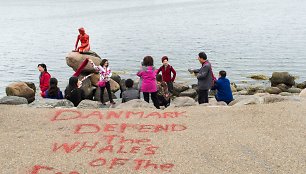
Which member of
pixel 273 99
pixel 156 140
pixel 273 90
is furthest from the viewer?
pixel 273 90

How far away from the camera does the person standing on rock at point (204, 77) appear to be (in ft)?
45.0

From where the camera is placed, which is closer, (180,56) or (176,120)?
(176,120)

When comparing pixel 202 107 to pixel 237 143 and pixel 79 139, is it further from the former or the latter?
pixel 79 139

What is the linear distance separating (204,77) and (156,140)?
16.0ft

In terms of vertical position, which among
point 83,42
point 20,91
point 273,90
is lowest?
point 273,90

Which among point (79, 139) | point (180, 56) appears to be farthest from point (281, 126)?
point (180, 56)

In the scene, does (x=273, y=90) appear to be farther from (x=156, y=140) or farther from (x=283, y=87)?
(x=156, y=140)

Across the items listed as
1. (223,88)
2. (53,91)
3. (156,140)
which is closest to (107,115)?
(156,140)

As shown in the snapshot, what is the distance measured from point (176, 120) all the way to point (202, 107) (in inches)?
59.4

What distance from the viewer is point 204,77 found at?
13.9 m

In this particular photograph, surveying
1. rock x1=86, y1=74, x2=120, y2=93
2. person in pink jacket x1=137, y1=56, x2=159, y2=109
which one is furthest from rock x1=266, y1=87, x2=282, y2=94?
person in pink jacket x1=137, y1=56, x2=159, y2=109

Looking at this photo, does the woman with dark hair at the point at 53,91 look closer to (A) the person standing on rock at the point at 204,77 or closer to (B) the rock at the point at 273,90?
(A) the person standing on rock at the point at 204,77

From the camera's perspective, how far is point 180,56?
141ft

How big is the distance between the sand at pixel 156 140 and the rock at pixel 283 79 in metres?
17.1
